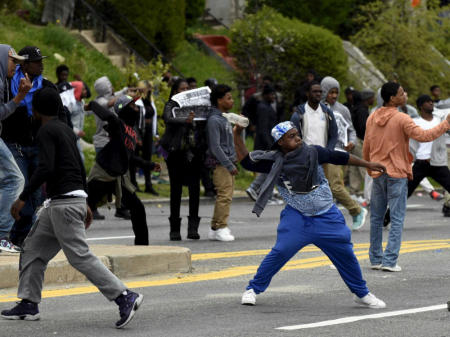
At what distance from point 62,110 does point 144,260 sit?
157 centimetres

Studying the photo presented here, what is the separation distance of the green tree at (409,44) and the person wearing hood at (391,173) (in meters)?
15.7

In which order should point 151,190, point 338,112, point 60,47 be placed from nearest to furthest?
point 338,112, point 151,190, point 60,47

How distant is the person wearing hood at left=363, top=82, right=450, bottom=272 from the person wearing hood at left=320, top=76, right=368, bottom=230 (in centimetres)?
319

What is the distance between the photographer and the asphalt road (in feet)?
24.9

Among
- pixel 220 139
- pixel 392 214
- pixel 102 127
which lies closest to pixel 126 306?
pixel 392 214

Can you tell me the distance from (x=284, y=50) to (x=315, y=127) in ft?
44.9

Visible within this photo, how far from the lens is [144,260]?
1018 cm

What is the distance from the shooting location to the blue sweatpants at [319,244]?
334 inches

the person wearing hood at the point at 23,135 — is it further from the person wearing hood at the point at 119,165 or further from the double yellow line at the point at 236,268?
the double yellow line at the point at 236,268

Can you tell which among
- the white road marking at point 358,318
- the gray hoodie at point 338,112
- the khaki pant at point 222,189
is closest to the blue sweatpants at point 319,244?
the white road marking at point 358,318

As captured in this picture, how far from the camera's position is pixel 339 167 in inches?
577

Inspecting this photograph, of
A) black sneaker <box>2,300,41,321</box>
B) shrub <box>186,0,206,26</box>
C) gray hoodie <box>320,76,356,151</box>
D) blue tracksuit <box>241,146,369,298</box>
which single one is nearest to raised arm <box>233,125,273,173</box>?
blue tracksuit <box>241,146,369,298</box>

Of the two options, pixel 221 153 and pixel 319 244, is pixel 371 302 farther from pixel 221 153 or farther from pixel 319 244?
pixel 221 153

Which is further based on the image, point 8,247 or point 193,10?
point 193,10
